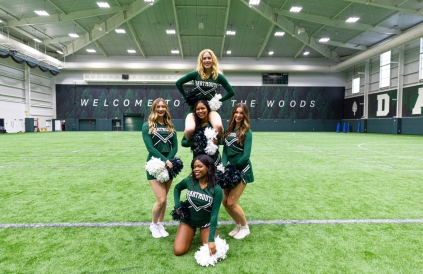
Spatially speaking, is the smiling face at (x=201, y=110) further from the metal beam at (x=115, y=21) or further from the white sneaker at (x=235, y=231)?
the metal beam at (x=115, y=21)

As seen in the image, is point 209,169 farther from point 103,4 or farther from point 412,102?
point 412,102

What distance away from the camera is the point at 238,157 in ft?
9.62

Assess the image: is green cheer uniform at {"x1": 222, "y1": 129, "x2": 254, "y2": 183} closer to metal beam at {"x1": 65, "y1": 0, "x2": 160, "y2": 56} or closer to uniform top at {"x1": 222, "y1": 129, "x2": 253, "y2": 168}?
uniform top at {"x1": 222, "y1": 129, "x2": 253, "y2": 168}

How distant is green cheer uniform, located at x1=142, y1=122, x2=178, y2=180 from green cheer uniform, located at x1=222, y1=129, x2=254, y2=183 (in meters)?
0.64

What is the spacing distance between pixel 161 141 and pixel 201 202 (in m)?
0.89

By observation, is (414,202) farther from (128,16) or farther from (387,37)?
(387,37)

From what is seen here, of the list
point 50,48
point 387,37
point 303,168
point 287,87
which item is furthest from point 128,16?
point 387,37

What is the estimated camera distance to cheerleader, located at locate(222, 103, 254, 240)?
2.85m

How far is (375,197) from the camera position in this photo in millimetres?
4355

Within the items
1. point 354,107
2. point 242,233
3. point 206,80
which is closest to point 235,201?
point 242,233

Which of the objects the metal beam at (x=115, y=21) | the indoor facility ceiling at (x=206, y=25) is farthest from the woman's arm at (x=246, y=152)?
the metal beam at (x=115, y=21)

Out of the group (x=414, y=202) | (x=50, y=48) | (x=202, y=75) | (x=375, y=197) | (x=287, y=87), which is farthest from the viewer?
(x=287, y=87)

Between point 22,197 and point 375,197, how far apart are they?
5896 millimetres

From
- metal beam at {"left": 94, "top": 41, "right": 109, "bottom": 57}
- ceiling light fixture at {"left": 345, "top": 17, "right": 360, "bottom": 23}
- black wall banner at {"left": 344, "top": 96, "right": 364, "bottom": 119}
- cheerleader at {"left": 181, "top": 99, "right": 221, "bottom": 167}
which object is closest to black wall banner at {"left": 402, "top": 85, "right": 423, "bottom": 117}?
black wall banner at {"left": 344, "top": 96, "right": 364, "bottom": 119}
